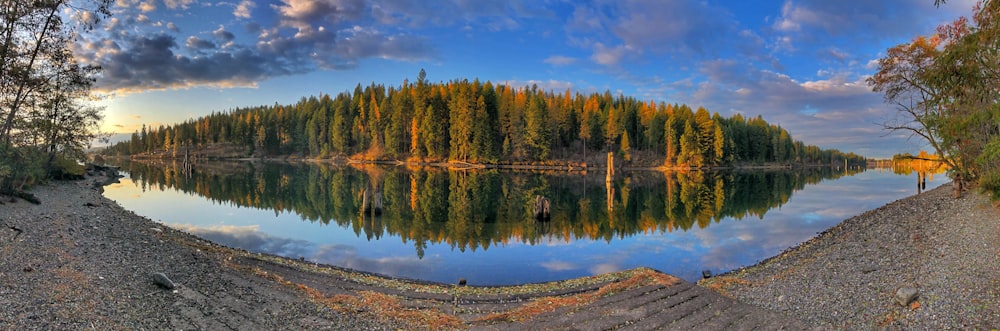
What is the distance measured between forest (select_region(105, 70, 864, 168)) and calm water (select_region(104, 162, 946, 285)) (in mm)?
55429

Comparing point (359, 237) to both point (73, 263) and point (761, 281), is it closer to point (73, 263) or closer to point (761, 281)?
point (73, 263)

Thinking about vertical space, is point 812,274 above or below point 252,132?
below

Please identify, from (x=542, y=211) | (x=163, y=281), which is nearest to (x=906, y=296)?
(x=163, y=281)

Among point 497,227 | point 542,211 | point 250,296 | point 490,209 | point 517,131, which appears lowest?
point 497,227

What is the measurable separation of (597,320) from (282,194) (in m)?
37.8

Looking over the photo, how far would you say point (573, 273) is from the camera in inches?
650

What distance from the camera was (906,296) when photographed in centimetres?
941

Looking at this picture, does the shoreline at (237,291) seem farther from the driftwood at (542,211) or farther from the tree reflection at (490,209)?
the driftwood at (542,211)

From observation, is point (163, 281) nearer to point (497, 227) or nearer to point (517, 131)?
point (497, 227)

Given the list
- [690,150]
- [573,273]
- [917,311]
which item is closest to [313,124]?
[690,150]

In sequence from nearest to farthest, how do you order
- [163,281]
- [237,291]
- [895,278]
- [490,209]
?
[163,281], [237,291], [895,278], [490,209]

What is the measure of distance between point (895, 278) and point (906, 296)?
1932mm

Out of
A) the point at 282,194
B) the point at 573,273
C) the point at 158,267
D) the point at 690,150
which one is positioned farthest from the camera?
the point at 690,150

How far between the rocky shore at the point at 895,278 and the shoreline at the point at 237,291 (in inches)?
2.3
